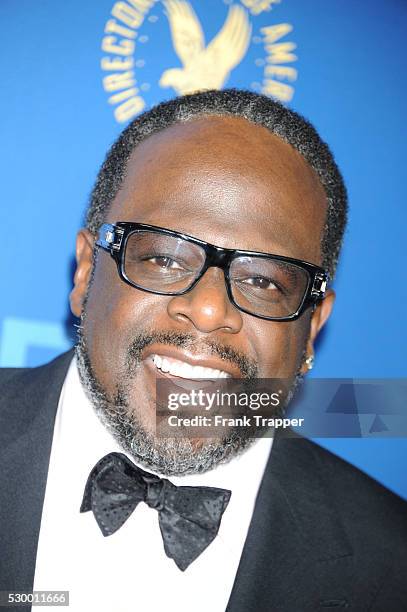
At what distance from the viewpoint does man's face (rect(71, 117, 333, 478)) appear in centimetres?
199

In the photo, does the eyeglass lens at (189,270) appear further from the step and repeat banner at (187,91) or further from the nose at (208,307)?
the step and repeat banner at (187,91)

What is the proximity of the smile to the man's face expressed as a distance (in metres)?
0.02

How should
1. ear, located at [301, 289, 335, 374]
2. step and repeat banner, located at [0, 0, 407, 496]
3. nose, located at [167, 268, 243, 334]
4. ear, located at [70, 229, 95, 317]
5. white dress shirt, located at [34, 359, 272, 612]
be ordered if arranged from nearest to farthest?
nose, located at [167, 268, 243, 334] < white dress shirt, located at [34, 359, 272, 612] < ear, located at [70, 229, 95, 317] < ear, located at [301, 289, 335, 374] < step and repeat banner, located at [0, 0, 407, 496]

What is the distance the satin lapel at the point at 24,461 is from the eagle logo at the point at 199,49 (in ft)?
4.20

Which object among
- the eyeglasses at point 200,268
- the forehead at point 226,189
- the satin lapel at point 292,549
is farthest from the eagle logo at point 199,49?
the satin lapel at point 292,549

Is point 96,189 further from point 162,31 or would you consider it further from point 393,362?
point 393,362

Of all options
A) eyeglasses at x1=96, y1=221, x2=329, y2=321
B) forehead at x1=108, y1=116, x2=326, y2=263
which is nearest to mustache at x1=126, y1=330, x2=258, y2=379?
eyeglasses at x1=96, y1=221, x2=329, y2=321

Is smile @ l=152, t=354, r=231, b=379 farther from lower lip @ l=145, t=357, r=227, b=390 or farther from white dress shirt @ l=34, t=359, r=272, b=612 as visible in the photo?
white dress shirt @ l=34, t=359, r=272, b=612

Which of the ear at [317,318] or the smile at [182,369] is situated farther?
the ear at [317,318]

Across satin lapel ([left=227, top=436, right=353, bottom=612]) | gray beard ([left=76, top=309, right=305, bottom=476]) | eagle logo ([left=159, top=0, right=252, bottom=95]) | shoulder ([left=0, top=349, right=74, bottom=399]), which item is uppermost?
eagle logo ([left=159, top=0, right=252, bottom=95])

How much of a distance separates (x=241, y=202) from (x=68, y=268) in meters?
0.99

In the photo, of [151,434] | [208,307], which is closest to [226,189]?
[208,307]

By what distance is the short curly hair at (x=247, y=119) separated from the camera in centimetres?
233

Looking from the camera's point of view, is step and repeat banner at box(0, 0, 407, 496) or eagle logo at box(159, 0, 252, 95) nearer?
step and repeat banner at box(0, 0, 407, 496)
